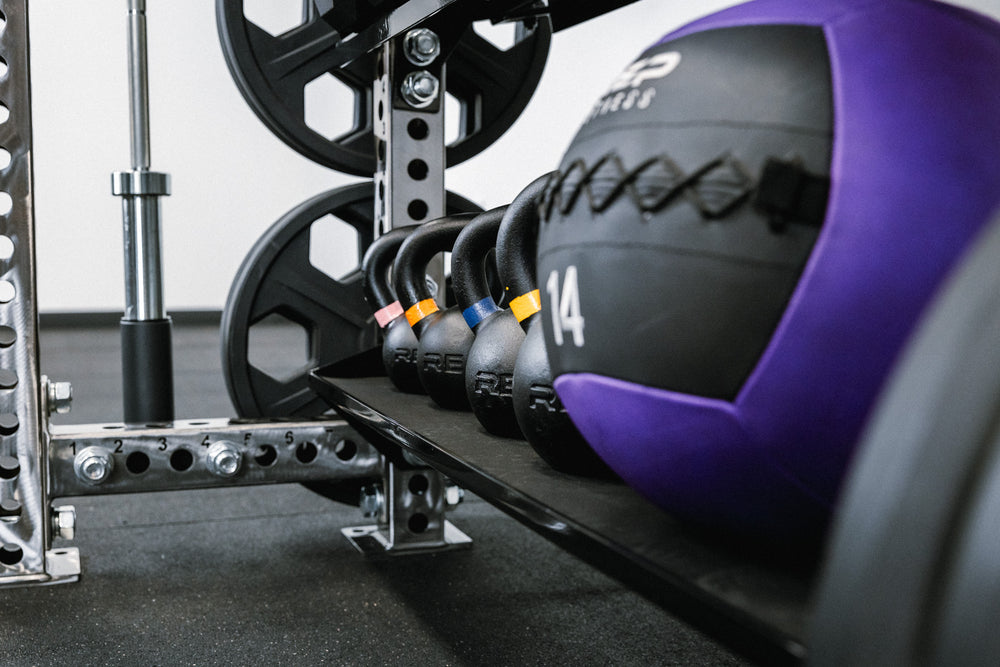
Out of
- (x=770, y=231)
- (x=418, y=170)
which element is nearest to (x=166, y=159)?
(x=418, y=170)

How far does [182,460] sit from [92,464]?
134mm

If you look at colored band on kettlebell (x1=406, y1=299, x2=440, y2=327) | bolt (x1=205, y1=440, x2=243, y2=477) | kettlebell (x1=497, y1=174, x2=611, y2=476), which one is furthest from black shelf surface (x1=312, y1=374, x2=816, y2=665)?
bolt (x1=205, y1=440, x2=243, y2=477)

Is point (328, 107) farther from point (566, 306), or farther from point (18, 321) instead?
point (566, 306)

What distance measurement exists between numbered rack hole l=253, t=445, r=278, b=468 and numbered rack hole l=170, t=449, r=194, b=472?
102 millimetres

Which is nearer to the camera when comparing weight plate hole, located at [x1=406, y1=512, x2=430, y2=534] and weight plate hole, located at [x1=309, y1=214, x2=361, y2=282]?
weight plate hole, located at [x1=406, y1=512, x2=430, y2=534]

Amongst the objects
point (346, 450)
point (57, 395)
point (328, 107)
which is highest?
point (328, 107)

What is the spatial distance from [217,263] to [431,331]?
528 cm

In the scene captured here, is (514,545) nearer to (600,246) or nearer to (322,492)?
(322,492)

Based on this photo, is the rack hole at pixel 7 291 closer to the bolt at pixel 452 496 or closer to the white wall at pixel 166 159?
the bolt at pixel 452 496

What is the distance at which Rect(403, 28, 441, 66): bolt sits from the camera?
1.56 meters

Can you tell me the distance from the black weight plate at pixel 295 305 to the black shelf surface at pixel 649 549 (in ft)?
2.97

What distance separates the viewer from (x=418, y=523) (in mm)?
1721

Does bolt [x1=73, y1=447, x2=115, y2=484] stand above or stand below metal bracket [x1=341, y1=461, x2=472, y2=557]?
above

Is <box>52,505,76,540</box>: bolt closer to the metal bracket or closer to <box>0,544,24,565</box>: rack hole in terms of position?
<box>0,544,24,565</box>: rack hole
